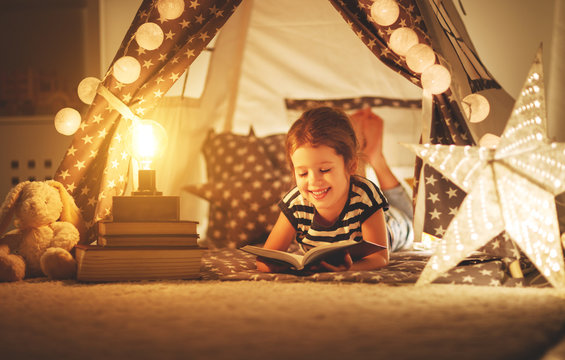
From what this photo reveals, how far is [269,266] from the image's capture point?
1721mm

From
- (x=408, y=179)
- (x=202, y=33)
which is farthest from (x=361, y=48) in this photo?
(x=202, y=33)

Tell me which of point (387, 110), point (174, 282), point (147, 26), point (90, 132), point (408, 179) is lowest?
point (174, 282)

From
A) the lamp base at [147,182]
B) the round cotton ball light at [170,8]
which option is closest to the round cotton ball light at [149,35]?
the round cotton ball light at [170,8]

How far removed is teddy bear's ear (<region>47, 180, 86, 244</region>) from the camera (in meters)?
1.93

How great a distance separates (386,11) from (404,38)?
120 mm

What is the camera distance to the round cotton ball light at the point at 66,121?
205cm

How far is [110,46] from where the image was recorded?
2951mm

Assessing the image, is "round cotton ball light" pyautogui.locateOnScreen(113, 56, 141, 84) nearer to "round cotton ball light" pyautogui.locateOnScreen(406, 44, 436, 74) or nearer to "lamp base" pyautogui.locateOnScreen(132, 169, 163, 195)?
"lamp base" pyautogui.locateOnScreen(132, 169, 163, 195)

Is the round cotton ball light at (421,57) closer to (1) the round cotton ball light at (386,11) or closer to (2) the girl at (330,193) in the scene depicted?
(1) the round cotton ball light at (386,11)

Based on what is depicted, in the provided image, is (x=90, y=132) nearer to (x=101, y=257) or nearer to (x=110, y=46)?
(x=101, y=257)

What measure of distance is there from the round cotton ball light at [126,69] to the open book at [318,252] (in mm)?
841

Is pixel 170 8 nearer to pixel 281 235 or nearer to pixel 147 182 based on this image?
pixel 147 182

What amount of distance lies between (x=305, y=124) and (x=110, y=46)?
159cm

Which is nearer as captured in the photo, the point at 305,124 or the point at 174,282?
the point at 174,282
